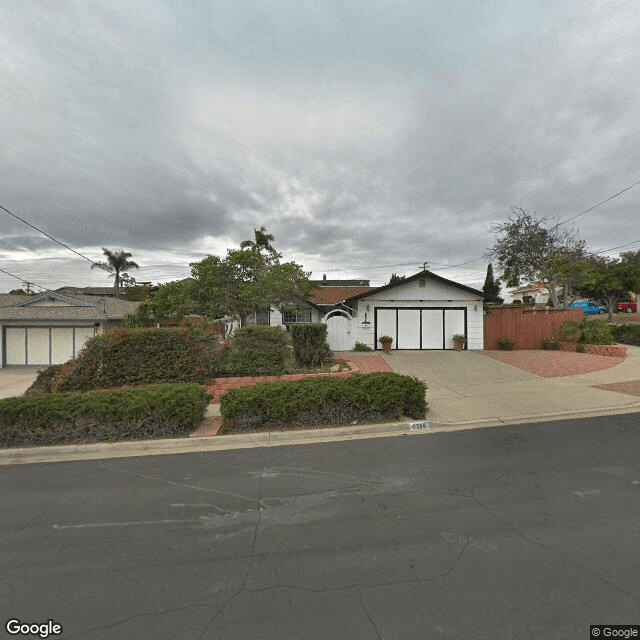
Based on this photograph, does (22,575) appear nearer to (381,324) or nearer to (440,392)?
(440,392)

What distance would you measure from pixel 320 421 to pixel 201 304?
454 inches

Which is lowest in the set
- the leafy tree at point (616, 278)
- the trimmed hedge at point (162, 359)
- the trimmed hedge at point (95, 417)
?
the trimmed hedge at point (95, 417)

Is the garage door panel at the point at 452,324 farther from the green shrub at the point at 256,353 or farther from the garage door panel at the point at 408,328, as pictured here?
the green shrub at the point at 256,353

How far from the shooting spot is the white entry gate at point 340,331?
1684 cm

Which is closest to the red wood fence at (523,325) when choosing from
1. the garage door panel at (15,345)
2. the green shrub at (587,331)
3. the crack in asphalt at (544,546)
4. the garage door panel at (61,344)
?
the green shrub at (587,331)

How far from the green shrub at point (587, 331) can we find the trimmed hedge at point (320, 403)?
13711 millimetres

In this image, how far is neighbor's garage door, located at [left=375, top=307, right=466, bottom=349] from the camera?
17.0 meters

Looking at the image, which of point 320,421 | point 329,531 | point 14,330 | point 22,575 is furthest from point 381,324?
point 14,330

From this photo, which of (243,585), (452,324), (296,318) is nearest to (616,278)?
(452,324)

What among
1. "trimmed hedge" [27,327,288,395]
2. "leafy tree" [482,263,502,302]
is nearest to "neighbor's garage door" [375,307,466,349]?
"trimmed hedge" [27,327,288,395]

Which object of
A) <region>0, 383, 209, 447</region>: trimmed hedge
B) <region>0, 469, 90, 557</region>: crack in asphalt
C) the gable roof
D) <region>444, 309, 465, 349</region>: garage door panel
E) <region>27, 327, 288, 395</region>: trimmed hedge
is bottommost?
<region>0, 469, 90, 557</region>: crack in asphalt

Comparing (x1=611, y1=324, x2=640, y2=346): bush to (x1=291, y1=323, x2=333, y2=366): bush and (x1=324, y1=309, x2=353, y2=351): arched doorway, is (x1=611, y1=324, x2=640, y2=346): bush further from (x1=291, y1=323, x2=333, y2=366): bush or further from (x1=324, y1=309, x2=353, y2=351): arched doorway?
(x1=291, y1=323, x2=333, y2=366): bush

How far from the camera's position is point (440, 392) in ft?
28.2

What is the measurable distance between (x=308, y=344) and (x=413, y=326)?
7.93 meters
